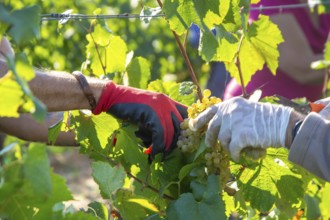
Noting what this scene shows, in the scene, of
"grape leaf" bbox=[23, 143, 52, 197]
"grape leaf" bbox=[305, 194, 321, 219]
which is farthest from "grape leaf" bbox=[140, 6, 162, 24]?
"grape leaf" bbox=[23, 143, 52, 197]

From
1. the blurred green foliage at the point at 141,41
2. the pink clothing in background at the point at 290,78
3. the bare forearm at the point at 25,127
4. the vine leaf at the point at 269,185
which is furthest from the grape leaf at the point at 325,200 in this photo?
the blurred green foliage at the point at 141,41

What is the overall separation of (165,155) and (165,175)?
0.18 ft

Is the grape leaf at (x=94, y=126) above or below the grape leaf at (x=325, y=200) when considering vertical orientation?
below

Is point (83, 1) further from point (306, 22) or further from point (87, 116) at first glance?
point (87, 116)

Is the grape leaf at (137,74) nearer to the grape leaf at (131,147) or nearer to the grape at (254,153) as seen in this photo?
the grape leaf at (131,147)

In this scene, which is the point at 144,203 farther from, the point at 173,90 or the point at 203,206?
the point at 173,90

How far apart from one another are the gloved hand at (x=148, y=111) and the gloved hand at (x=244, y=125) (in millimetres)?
158

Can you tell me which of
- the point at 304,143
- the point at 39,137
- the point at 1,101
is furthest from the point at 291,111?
the point at 39,137

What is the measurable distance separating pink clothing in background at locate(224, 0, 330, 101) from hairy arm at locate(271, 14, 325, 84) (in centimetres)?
4

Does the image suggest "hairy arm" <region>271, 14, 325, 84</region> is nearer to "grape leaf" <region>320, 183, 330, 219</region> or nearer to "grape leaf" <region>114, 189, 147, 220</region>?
"grape leaf" <region>114, 189, 147, 220</region>

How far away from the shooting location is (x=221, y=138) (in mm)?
1982

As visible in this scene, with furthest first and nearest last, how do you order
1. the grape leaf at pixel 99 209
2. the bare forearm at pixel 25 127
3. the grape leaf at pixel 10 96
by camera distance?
the bare forearm at pixel 25 127 < the grape leaf at pixel 99 209 < the grape leaf at pixel 10 96

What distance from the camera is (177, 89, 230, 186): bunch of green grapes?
2.04 meters

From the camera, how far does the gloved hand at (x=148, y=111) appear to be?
7.09ft
